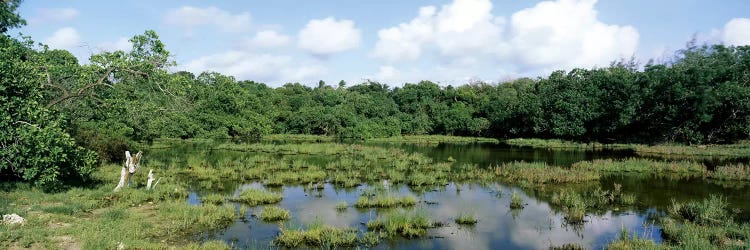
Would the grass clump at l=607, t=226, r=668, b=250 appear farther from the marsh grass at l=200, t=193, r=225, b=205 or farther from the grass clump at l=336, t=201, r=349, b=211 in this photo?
the marsh grass at l=200, t=193, r=225, b=205

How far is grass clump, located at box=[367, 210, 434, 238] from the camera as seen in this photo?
1544cm

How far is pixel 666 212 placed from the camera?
19.2m

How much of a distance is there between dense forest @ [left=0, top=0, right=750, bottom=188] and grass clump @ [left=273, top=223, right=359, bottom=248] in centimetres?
817

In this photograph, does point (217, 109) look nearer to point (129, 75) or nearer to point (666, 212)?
point (129, 75)

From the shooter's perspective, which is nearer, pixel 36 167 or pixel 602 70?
pixel 36 167

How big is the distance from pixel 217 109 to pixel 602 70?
59.9 meters

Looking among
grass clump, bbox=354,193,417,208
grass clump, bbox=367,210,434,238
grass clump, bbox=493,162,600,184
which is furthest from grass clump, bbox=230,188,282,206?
grass clump, bbox=493,162,600,184

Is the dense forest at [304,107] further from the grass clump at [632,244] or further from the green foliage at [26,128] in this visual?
the grass clump at [632,244]

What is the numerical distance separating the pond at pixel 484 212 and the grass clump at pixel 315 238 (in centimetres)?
48

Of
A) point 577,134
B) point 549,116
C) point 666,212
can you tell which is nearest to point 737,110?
point 577,134

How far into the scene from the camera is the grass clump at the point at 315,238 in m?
14.1

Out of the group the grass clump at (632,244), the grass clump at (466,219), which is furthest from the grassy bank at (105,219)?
the grass clump at (632,244)

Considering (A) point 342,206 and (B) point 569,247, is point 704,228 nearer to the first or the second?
(B) point 569,247

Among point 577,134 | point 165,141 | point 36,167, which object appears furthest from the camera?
point 577,134
